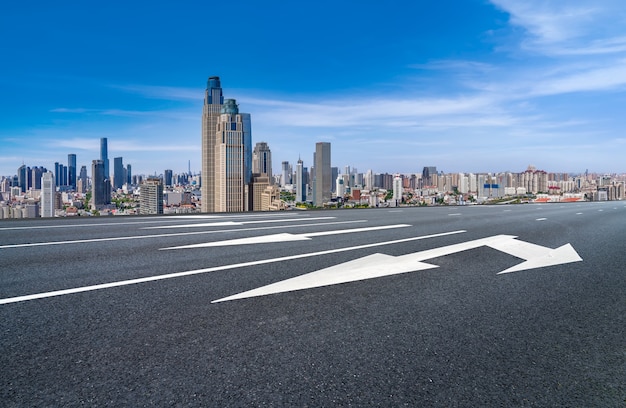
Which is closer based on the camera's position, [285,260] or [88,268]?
[88,268]

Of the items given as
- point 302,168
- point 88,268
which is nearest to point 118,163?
point 302,168

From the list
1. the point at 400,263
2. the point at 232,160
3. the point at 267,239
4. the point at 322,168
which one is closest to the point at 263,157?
the point at 232,160

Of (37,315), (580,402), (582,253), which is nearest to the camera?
(580,402)

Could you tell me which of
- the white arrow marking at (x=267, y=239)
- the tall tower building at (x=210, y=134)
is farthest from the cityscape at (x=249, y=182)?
the white arrow marking at (x=267, y=239)

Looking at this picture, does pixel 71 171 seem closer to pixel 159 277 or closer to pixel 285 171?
pixel 285 171

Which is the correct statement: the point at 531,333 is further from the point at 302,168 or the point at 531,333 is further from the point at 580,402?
the point at 302,168

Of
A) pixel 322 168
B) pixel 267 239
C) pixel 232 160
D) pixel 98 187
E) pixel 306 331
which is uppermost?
pixel 232 160
